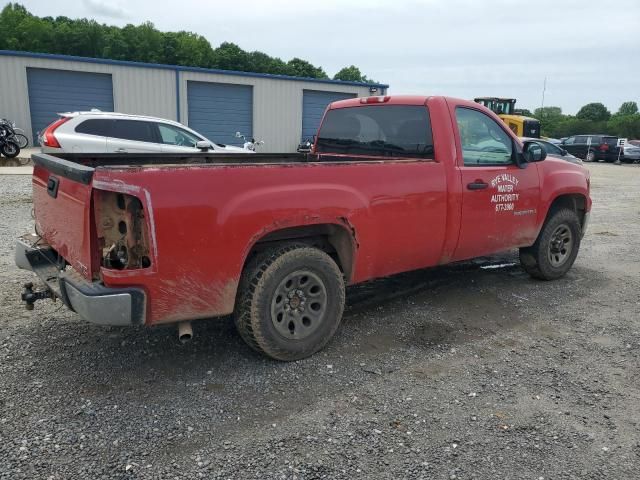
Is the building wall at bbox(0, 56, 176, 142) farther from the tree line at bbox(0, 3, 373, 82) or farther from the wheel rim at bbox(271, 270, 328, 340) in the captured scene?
the tree line at bbox(0, 3, 373, 82)

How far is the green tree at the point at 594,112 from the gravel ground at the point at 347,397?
239ft

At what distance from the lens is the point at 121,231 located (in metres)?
3.22

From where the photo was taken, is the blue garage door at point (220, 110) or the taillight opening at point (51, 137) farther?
the blue garage door at point (220, 110)

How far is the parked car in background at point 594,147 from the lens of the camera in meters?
30.4

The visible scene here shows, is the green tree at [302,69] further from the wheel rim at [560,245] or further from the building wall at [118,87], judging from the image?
the wheel rim at [560,245]

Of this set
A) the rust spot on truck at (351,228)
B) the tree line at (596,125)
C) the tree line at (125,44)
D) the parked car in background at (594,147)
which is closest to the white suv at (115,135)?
the rust spot on truck at (351,228)

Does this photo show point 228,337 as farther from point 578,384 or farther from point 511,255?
point 511,255

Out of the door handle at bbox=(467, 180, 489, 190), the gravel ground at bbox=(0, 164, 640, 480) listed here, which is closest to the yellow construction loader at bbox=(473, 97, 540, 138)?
the door handle at bbox=(467, 180, 489, 190)

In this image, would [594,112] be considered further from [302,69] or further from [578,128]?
[302,69]

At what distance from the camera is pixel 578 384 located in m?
3.70

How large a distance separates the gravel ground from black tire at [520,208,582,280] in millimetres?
756

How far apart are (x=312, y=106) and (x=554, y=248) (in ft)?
68.3

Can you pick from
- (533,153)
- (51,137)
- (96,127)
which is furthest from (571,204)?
(51,137)

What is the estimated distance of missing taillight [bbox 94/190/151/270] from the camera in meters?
3.11
